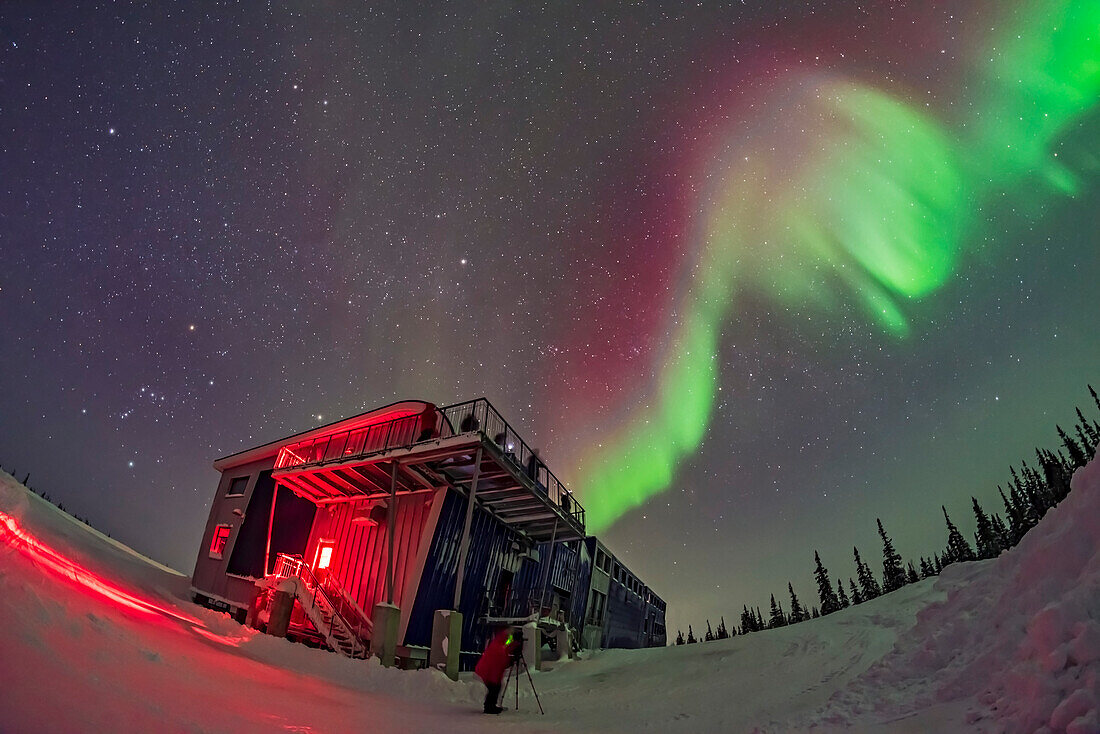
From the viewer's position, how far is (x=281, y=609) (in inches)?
634

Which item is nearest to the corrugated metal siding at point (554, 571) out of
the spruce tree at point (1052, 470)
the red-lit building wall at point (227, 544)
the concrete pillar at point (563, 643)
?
the concrete pillar at point (563, 643)

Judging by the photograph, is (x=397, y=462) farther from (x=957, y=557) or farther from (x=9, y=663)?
(x=957, y=557)

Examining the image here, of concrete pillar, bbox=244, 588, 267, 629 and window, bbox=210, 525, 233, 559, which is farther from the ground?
window, bbox=210, 525, 233, 559

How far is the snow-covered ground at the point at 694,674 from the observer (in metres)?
3.93

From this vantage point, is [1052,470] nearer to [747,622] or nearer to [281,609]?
[747,622]

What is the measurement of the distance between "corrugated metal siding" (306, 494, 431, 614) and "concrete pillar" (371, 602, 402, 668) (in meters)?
1.88

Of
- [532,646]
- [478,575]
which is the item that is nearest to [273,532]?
[478,575]

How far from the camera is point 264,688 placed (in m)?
7.52

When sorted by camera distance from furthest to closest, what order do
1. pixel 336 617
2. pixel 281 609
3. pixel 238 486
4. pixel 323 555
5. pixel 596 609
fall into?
pixel 596 609, pixel 238 486, pixel 323 555, pixel 336 617, pixel 281 609

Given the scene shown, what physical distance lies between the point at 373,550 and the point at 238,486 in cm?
1174

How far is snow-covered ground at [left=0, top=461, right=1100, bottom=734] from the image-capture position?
393cm

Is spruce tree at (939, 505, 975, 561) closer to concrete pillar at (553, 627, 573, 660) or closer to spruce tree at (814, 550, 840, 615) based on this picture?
spruce tree at (814, 550, 840, 615)

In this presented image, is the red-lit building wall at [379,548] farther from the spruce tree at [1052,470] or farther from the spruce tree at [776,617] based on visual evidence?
the spruce tree at [776,617]

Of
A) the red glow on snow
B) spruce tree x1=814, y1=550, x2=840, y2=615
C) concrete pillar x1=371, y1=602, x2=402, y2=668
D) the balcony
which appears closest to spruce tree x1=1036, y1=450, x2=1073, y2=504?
spruce tree x1=814, y1=550, x2=840, y2=615
